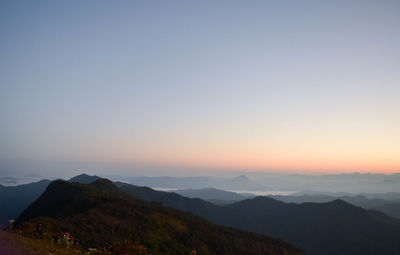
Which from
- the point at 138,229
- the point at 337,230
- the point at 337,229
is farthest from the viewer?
the point at 337,229

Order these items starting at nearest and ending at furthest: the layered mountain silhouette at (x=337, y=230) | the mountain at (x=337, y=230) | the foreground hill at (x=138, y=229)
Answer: the foreground hill at (x=138, y=229) → the mountain at (x=337, y=230) → the layered mountain silhouette at (x=337, y=230)

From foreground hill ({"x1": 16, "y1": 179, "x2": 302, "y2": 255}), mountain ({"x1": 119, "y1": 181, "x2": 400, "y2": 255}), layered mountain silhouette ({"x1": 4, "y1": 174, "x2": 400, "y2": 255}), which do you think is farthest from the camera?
layered mountain silhouette ({"x1": 4, "y1": 174, "x2": 400, "y2": 255})

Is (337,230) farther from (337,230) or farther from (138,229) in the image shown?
(138,229)

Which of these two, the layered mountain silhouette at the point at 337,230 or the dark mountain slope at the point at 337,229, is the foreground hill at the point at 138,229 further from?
the dark mountain slope at the point at 337,229

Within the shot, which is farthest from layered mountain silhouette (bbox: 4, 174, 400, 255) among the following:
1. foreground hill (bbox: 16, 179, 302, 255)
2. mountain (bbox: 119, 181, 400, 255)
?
foreground hill (bbox: 16, 179, 302, 255)

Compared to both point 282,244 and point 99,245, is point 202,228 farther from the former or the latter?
point 99,245

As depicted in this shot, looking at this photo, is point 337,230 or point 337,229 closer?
point 337,230

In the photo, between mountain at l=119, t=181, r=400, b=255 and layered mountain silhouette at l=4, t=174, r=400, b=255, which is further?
layered mountain silhouette at l=4, t=174, r=400, b=255

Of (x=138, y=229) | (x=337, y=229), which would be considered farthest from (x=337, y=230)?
(x=138, y=229)

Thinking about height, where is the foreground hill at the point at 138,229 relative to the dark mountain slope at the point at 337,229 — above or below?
above

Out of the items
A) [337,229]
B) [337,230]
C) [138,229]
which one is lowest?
[337,230]

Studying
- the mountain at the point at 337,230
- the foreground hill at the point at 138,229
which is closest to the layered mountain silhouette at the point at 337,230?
the mountain at the point at 337,230

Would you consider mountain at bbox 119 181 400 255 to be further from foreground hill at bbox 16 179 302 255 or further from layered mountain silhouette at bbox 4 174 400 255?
foreground hill at bbox 16 179 302 255

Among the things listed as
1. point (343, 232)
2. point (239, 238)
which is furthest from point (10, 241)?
point (343, 232)
